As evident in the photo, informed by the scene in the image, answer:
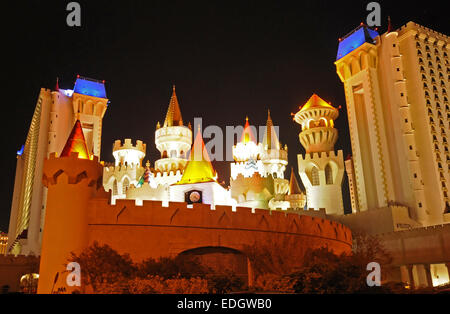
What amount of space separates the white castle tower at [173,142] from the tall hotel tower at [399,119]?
19191 millimetres

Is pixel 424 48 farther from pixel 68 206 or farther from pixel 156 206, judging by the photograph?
pixel 68 206

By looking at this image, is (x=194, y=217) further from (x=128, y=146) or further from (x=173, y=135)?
(x=128, y=146)

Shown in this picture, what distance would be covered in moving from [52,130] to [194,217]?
3139 centimetres

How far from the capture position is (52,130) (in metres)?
44.2

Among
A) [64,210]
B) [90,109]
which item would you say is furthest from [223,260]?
[90,109]

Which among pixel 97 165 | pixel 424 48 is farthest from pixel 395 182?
pixel 97 165

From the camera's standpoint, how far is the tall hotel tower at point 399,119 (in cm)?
3559

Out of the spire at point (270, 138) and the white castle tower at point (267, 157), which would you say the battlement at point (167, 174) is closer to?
the white castle tower at point (267, 157)

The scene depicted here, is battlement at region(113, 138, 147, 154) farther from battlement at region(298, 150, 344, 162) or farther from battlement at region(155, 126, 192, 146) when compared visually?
battlement at region(298, 150, 344, 162)

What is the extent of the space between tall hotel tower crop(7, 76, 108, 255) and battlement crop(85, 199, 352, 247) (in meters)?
25.9

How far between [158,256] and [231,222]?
3797 mm

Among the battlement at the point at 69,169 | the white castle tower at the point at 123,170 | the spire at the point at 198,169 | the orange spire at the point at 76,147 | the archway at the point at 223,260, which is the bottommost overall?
the archway at the point at 223,260

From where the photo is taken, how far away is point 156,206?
59.8ft

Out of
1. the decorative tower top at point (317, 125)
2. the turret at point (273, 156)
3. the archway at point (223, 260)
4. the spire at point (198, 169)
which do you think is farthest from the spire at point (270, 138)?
the archway at point (223, 260)
